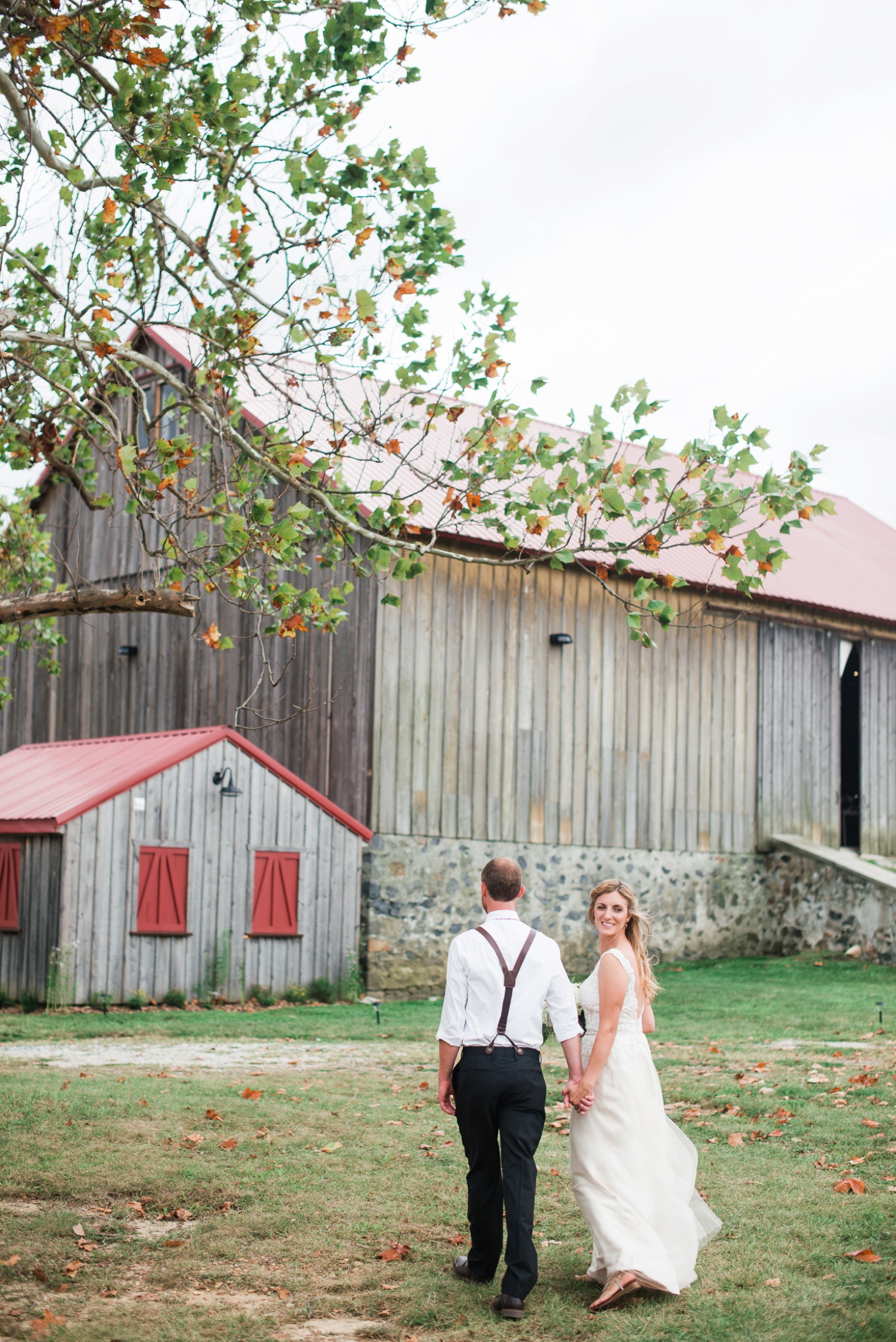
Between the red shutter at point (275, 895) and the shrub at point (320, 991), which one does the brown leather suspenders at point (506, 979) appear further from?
the shrub at point (320, 991)

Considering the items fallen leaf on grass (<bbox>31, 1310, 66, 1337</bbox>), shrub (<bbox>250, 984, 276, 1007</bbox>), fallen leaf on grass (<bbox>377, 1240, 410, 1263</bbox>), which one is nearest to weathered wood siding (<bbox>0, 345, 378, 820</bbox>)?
shrub (<bbox>250, 984, 276, 1007</bbox>)

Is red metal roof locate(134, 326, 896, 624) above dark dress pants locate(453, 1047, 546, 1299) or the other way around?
above

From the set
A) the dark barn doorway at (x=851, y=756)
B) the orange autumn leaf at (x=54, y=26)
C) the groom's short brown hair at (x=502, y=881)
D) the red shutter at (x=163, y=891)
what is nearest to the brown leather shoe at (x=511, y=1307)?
the groom's short brown hair at (x=502, y=881)

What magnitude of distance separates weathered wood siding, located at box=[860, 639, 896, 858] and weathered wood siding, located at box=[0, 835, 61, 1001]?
48.0ft

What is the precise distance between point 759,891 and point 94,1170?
17.2 meters

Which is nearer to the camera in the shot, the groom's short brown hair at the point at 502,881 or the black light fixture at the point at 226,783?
the groom's short brown hair at the point at 502,881

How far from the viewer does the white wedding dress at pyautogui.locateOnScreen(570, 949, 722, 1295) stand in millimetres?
5664

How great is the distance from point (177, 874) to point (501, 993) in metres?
11.9

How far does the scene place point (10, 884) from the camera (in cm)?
1708

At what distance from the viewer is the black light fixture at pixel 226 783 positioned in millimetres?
17547

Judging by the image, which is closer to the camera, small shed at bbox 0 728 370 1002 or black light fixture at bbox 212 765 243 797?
small shed at bbox 0 728 370 1002

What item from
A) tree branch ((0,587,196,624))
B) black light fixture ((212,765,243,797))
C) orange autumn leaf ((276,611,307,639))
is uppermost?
orange autumn leaf ((276,611,307,639))

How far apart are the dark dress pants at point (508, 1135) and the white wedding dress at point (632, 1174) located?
257mm

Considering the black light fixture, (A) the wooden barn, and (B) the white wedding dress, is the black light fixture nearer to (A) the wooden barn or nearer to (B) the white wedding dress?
(A) the wooden barn
